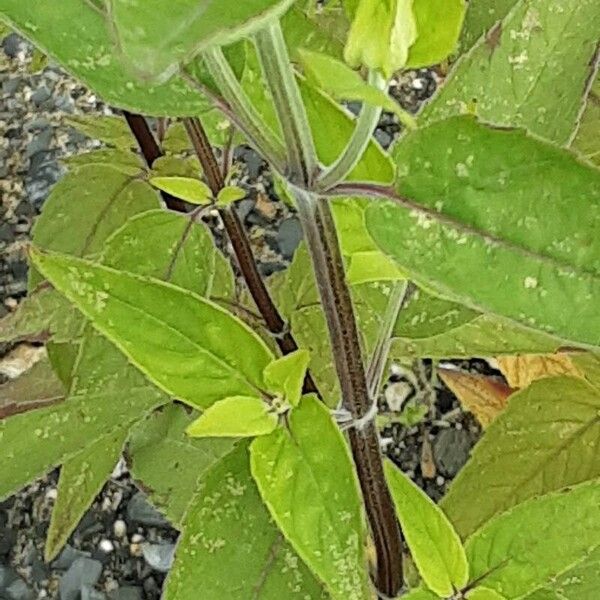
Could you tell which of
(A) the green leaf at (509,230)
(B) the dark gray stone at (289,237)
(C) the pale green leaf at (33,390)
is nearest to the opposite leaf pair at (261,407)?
(A) the green leaf at (509,230)

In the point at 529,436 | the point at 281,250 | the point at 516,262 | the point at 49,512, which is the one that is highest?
the point at 516,262

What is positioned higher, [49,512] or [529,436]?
[529,436]

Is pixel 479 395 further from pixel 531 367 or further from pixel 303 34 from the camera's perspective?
pixel 303 34

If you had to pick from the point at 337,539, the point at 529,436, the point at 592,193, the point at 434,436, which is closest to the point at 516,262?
the point at 592,193

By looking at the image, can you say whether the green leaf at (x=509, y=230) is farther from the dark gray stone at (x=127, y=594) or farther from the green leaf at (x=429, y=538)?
the dark gray stone at (x=127, y=594)

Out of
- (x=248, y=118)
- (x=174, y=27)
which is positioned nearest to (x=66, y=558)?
(x=248, y=118)

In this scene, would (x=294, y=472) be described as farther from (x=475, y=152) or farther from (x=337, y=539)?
(x=475, y=152)
